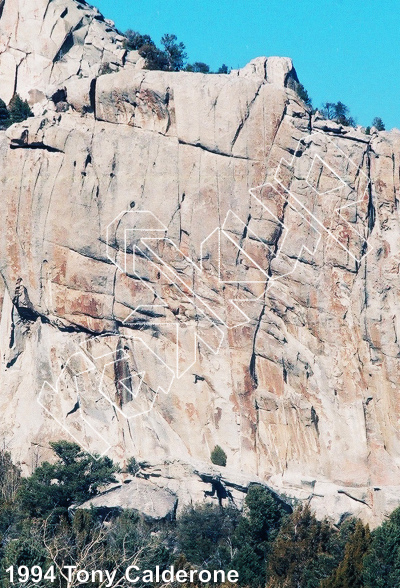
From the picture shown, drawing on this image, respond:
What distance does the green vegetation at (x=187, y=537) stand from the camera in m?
42.3

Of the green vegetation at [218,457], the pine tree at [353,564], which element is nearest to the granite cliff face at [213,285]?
the green vegetation at [218,457]

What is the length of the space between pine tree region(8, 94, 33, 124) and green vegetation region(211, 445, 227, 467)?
1737 cm

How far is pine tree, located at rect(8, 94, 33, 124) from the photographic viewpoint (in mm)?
60000

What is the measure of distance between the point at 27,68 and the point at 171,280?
16912 mm


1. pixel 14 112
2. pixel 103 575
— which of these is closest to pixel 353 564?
pixel 103 575

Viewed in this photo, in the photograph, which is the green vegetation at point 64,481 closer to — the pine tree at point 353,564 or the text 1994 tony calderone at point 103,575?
the text 1994 tony calderone at point 103,575

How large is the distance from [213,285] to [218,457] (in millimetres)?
6578

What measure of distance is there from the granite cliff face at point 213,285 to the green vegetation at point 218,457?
1.28 feet

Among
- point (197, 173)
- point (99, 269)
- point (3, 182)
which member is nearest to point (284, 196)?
point (197, 173)

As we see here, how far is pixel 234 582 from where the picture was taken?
43.4m

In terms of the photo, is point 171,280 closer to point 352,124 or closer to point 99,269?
point 99,269
